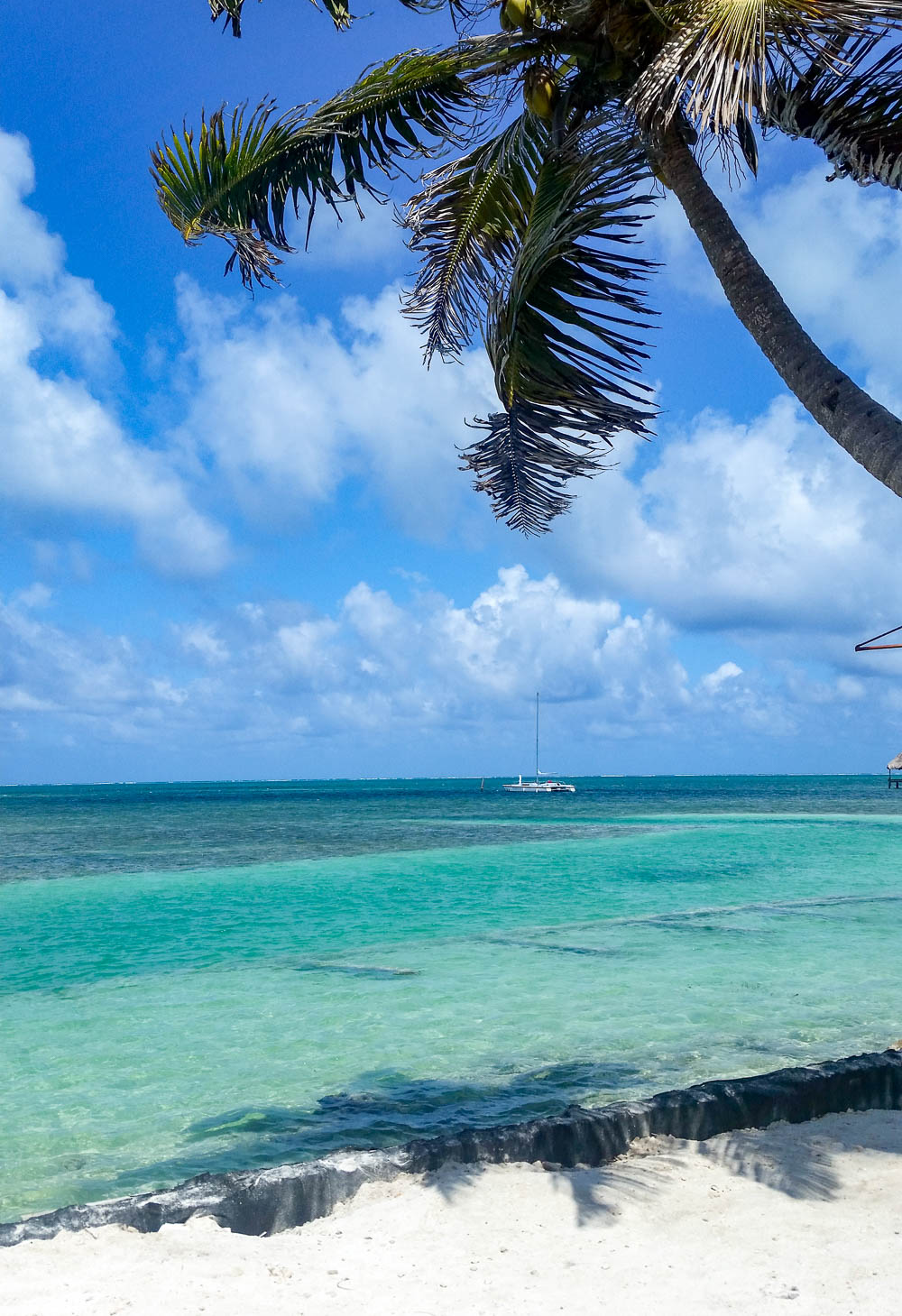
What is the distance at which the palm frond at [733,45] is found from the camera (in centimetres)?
334

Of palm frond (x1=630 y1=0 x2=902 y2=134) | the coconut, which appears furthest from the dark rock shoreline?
the coconut

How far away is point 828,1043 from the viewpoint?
249 inches

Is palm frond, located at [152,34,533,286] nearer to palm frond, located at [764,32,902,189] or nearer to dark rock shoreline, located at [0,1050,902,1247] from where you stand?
palm frond, located at [764,32,902,189]

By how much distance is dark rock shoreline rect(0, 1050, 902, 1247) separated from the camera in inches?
124

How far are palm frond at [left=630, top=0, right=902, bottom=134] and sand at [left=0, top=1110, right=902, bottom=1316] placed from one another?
3.61 meters

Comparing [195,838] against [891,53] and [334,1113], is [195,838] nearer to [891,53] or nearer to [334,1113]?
[334,1113]

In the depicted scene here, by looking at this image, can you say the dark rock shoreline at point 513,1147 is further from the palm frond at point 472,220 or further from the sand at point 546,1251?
the palm frond at point 472,220

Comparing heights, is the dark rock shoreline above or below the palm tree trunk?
below

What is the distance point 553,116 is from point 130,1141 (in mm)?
5189

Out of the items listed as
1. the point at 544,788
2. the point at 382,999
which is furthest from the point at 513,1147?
the point at 544,788

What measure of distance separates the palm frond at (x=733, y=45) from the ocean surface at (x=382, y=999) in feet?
14.9

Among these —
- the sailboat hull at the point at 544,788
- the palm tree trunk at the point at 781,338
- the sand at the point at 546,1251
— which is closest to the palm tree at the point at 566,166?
the palm tree trunk at the point at 781,338

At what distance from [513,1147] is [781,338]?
320 centimetres

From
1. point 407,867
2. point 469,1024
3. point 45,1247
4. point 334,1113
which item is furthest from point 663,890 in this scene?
point 45,1247
